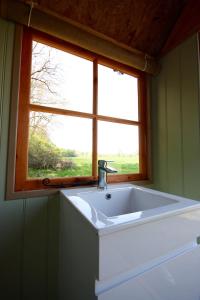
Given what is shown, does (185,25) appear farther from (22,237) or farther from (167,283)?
(22,237)

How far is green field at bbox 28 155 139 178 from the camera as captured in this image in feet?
3.42

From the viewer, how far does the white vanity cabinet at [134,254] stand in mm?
509

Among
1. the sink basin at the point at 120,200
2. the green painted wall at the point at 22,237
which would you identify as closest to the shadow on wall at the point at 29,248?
the green painted wall at the point at 22,237

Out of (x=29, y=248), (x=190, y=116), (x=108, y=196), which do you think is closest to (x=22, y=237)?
(x=29, y=248)

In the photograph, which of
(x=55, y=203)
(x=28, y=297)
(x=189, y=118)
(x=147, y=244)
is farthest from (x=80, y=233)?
(x=189, y=118)

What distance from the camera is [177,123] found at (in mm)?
1306

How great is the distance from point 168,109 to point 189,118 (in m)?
0.21

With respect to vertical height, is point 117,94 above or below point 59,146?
above

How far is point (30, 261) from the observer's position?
0.93 meters

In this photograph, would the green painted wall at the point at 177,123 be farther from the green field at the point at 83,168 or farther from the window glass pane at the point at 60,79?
the window glass pane at the point at 60,79

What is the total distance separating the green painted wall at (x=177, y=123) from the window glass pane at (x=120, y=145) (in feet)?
0.67

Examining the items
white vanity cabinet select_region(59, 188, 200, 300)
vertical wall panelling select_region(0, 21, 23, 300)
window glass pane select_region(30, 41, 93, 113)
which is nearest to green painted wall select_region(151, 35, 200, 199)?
white vanity cabinet select_region(59, 188, 200, 300)

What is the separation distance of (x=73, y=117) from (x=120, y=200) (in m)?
0.66

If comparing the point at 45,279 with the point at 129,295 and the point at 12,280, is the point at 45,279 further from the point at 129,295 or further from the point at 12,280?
the point at 129,295
